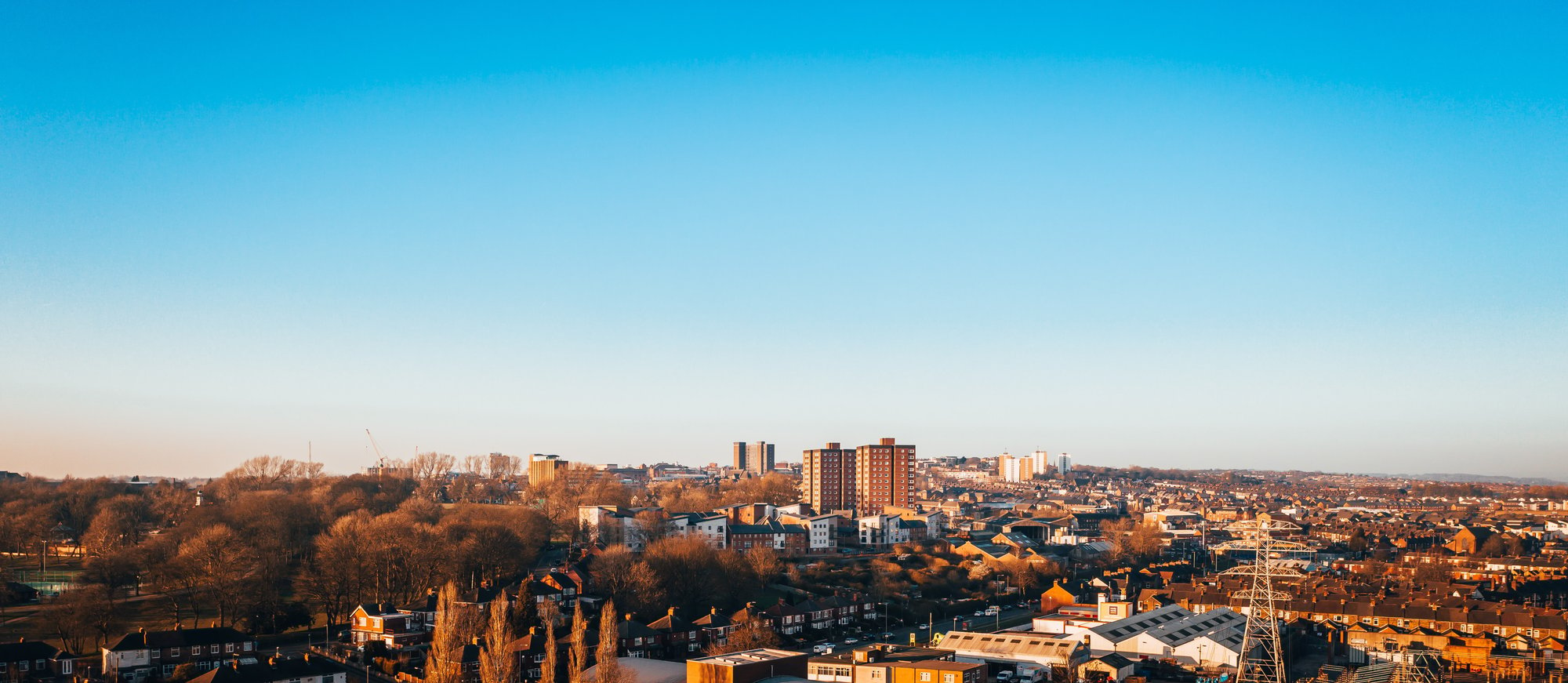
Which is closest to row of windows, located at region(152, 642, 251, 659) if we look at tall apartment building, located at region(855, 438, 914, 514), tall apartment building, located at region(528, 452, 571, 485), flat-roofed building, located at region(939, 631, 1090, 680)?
flat-roofed building, located at region(939, 631, 1090, 680)

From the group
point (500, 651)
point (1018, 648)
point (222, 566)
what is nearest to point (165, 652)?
point (222, 566)

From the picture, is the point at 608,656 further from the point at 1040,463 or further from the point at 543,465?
the point at 1040,463

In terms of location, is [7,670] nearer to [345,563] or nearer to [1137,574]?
[345,563]

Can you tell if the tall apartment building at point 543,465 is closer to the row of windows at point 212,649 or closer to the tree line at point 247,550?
the tree line at point 247,550

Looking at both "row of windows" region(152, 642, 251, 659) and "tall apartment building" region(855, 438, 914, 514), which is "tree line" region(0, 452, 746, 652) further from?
"tall apartment building" region(855, 438, 914, 514)

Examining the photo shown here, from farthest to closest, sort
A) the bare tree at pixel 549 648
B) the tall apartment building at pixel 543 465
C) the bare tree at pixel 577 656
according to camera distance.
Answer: the tall apartment building at pixel 543 465 < the bare tree at pixel 577 656 < the bare tree at pixel 549 648

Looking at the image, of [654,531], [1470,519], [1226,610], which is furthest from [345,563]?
[1470,519]

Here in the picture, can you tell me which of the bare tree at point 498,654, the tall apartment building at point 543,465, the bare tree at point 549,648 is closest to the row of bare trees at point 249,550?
the bare tree at point 549,648
